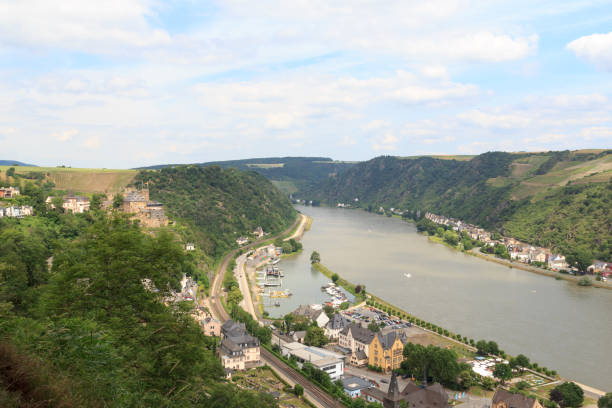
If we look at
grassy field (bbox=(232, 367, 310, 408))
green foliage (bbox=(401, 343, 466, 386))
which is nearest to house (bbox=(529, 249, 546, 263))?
green foliage (bbox=(401, 343, 466, 386))

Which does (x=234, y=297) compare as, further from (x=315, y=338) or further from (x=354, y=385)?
(x=354, y=385)

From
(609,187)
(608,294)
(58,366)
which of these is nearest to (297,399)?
(58,366)

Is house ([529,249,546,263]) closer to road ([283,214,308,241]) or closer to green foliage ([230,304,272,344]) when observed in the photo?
road ([283,214,308,241])

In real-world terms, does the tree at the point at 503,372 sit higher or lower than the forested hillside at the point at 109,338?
lower

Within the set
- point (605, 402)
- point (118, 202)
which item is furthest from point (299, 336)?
point (118, 202)

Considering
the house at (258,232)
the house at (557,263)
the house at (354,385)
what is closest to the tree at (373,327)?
the house at (354,385)

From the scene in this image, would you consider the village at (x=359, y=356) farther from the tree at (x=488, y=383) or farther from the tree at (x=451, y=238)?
the tree at (x=451, y=238)
